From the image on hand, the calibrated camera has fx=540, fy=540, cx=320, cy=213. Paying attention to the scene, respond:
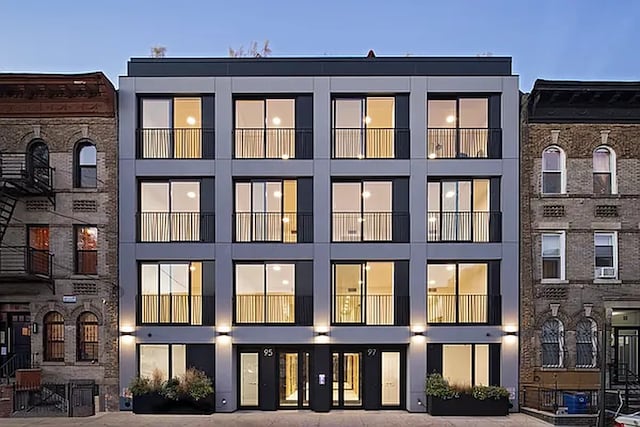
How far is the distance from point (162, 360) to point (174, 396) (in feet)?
4.95

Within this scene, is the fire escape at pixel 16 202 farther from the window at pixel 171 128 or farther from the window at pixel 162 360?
the window at pixel 162 360

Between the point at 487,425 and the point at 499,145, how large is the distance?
9.16 meters

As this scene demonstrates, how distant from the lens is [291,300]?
18.6 meters

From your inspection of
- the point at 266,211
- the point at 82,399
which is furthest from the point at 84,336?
the point at 266,211

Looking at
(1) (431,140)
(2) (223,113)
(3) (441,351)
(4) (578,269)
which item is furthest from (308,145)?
(4) (578,269)

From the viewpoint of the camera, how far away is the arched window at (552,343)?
18.4m

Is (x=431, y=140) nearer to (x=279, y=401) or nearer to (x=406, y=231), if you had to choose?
(x=406, y=231)

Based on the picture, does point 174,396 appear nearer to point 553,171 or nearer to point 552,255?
point 552,255

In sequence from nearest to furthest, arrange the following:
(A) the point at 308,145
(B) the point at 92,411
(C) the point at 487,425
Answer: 1. (C) the point at 487,425
2. (B) the point at 92,411
3. (A) the point at 308,145

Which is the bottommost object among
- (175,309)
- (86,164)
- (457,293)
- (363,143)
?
(175,309)

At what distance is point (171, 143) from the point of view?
18.9 meters

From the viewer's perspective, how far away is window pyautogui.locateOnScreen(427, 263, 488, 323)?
18547mm

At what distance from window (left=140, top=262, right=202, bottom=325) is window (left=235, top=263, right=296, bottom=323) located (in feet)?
4.65

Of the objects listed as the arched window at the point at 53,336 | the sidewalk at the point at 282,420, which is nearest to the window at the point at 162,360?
the sidewalk at the point at 282,420
